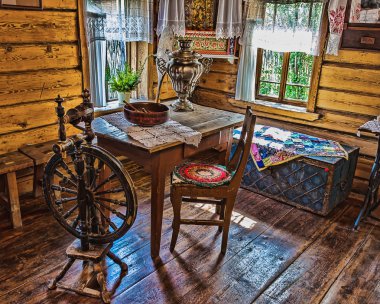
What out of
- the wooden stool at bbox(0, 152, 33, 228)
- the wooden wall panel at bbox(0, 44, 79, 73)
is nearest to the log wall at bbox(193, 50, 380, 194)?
the wooden wall panel at bbox(0, 44, 79, 73)

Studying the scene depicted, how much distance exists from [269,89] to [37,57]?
2546 mm

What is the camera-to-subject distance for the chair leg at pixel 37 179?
121 inches

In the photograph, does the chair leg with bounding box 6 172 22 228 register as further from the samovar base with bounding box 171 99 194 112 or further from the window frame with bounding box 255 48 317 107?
the window frame with bounding box 255 48 317 107

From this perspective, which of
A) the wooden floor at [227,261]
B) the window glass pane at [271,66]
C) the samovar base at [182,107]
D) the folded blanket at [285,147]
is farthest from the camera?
the window glass pane at [271,66]

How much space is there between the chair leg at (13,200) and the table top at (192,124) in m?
0.83

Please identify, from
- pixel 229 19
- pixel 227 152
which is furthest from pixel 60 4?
pixel 227 152

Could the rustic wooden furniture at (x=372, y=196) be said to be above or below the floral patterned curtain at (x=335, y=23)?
below

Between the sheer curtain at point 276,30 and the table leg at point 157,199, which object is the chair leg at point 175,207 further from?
the sheer curtain at point 276,30

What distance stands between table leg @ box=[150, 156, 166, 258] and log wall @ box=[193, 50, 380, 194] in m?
2.16

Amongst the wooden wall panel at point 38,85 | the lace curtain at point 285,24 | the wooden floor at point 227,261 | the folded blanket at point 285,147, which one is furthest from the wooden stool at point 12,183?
the lace curtain at point 285,24

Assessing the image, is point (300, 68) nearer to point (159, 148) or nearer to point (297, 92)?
point (297, 92)

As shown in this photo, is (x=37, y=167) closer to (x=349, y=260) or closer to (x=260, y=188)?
(x=260, y=188)

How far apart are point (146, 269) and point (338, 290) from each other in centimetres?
126

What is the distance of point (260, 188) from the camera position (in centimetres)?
363
